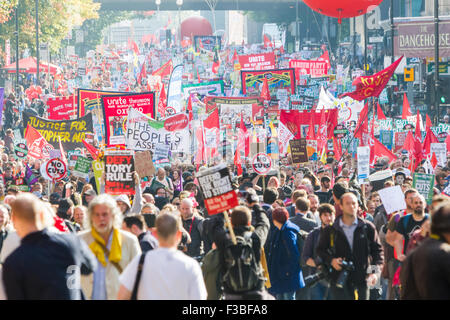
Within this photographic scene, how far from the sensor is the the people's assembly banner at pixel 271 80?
89.6ft

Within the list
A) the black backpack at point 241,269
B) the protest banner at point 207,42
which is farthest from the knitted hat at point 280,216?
the protest banner at point 207,42

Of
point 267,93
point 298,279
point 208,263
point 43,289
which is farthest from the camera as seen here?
point 267,93

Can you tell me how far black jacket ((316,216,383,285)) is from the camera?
25.1 ft

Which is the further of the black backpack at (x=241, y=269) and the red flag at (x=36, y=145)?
the red flag at (x=36, y=145)

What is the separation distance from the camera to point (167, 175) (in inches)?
667

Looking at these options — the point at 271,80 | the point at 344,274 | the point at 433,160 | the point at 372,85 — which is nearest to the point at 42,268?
the point at 344,274

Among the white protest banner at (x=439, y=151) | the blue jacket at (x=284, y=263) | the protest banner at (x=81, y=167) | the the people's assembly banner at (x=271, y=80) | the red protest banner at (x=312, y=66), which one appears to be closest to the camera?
the blue jacket at (x=284, y=263)

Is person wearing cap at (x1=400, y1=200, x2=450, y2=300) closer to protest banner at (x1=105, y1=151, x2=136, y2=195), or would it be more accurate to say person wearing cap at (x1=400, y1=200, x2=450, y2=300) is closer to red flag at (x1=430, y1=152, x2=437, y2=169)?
protest banner at (x1=105, y1=151, x2=136, y2=195)

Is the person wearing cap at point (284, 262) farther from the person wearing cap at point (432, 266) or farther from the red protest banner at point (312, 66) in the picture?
the red protest banner at point (312, 66)

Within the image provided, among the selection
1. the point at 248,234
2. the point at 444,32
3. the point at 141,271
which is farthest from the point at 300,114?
the point at 141,271

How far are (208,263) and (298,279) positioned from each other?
45.9 inches

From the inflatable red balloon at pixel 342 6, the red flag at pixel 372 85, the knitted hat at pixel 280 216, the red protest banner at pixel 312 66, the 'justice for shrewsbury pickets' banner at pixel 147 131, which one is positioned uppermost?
the inflatable red balloon at pixel 342 6

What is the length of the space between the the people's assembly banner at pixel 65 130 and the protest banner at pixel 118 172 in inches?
244
